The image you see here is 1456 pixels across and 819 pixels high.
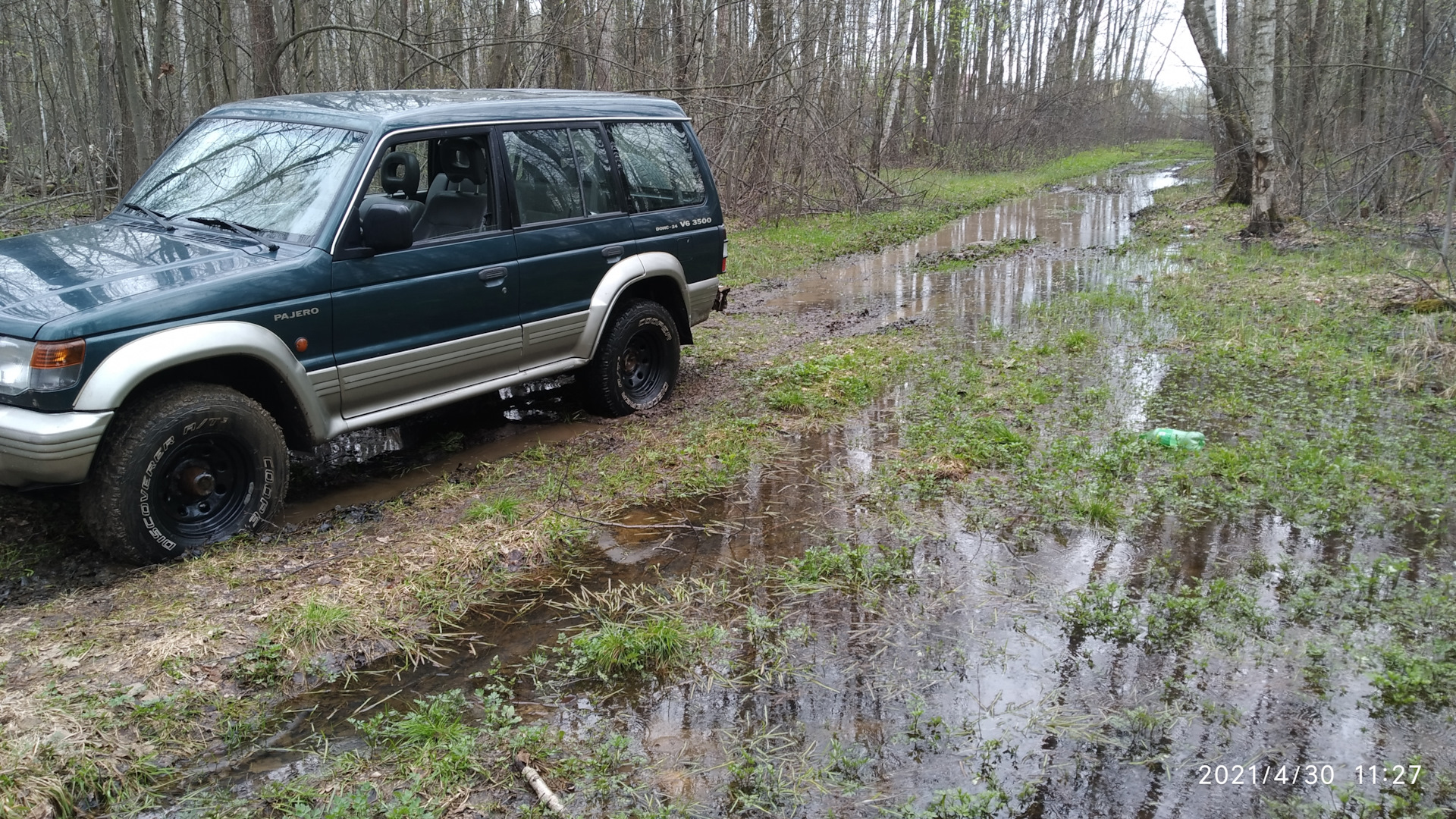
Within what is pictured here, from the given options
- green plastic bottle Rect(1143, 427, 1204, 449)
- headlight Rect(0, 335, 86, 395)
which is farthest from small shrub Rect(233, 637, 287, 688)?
green plastic bottle Rect(1143, 427, 1204, 449)

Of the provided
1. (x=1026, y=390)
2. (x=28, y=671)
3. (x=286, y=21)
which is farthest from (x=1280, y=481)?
(x=286, y=21)

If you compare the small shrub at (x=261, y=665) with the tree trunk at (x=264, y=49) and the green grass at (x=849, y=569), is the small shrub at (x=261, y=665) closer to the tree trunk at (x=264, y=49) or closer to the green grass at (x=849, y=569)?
the green grass at (x=849, y=569)

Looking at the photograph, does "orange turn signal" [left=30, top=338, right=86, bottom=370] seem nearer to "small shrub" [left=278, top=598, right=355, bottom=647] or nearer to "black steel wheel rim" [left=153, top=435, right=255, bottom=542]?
"black steel wheel rim" [left=153, top=435, right=255, bottom=542]

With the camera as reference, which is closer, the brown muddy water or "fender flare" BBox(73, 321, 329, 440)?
the brown muddy water

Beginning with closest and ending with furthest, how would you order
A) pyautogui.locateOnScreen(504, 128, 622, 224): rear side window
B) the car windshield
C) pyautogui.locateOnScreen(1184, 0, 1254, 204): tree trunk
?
the car windshield, pyautogui.locateOnScreen(504, 128, 622, 224): rear side window, pyautogui.locateOnScreen(1184, 0, 1254, 204): tree trunk

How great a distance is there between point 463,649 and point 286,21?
11.6 meters

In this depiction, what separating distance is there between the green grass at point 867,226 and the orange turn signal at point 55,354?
29.3 ft

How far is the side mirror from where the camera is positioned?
203 inches

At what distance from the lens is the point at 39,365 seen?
411cm

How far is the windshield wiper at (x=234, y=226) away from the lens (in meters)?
5.15

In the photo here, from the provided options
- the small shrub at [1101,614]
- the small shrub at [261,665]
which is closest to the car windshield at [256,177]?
the small shrub at [261,665]

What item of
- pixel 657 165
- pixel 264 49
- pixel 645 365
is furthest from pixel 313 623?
pixel 264 49

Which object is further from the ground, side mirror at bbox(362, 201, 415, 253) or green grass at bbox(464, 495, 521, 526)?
side mirror at bbox(362, 201, 415, 253)

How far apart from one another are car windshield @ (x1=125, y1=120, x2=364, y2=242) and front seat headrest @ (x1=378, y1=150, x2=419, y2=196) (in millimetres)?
312
